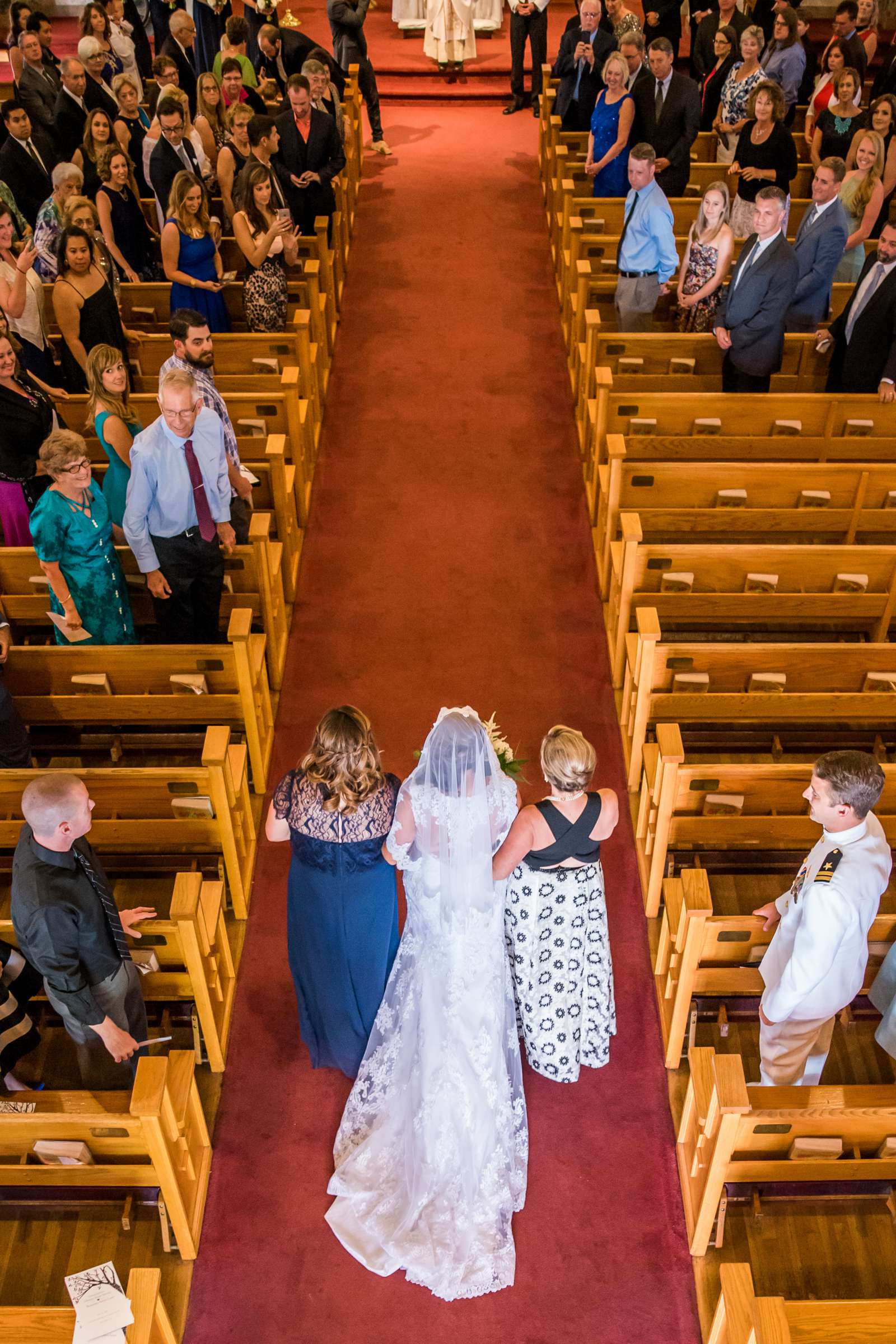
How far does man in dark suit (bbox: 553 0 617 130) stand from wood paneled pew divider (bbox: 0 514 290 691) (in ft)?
17.7

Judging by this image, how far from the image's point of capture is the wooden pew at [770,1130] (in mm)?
3107

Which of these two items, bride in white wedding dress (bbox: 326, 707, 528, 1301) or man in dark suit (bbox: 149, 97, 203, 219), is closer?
bride in white wedding dress (bbox: 326, 707, 528, 1301)

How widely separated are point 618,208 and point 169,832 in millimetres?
5704

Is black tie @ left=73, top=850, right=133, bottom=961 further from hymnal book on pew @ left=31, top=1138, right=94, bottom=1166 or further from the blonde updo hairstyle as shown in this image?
the blonde updo hairstyle

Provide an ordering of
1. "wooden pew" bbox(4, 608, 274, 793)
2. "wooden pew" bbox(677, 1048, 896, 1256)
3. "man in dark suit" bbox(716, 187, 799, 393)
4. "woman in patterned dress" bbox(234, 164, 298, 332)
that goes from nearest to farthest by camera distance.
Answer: "wooden pew" bbox(677, 1048, 896, 1256) → "wooden pew" bbox(4, 608, 274, 793) → "man in dark suit" bbox(716, 187, 799, 393) → "woman in patterned dress" bbox(234, 164, 298, 332)

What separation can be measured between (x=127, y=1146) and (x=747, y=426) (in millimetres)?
4394

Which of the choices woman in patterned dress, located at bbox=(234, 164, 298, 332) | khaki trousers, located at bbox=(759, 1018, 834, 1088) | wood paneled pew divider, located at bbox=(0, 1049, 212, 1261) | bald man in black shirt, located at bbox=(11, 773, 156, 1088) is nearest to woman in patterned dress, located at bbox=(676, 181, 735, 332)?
woman in patterned dress, located at bbox=(234, 164, 298, 332)

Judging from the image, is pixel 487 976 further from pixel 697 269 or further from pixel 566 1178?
pixel 697 269

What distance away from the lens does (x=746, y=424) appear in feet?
19.3

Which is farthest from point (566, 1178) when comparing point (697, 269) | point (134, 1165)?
point (697, 269)

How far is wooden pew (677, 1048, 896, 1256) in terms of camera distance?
122 inches

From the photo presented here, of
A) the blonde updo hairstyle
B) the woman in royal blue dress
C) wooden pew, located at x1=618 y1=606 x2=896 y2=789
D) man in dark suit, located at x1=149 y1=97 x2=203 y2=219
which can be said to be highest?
the woman in royal blue dress

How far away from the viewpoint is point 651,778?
171 inches

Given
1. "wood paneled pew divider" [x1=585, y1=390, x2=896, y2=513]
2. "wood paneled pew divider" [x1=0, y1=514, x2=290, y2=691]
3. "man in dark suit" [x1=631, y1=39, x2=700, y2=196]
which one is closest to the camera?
"wood paneled pew divider" [x1=0, y1=514, x2=290, y2=691]
